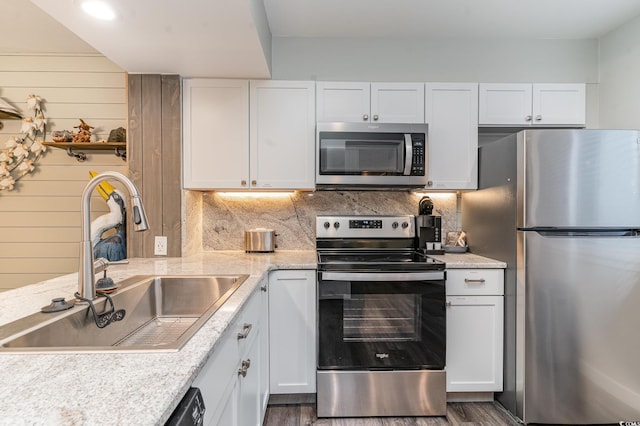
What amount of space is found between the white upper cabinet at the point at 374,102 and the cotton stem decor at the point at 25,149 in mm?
2223

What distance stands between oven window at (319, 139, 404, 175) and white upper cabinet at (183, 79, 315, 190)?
0.55ft

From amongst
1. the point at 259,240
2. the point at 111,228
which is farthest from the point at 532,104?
the point at 111,228

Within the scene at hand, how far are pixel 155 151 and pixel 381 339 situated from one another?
196 centimetres

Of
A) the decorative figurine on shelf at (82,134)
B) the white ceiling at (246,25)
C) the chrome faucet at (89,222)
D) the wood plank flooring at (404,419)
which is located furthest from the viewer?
the decorative figurine on shelf at (82,134)

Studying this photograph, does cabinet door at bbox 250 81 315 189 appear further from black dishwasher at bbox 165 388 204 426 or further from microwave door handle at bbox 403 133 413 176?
black dishwasher at bbox 165 388 204 426

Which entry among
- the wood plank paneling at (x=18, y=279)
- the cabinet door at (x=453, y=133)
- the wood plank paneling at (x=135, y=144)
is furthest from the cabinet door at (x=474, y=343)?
the wood plank paneling at (x=18, y=279)

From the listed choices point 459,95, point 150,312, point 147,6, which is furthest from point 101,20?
point 459,95

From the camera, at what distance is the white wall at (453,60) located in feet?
8.14

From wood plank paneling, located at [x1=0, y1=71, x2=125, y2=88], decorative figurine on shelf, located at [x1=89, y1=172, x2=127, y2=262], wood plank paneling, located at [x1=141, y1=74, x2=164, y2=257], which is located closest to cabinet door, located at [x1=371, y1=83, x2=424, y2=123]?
wood plank paneling, located at [x1=141, y1=74, x2=164, y2=257]

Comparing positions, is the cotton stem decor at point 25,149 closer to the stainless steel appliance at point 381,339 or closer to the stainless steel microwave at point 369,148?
the stainless steel microwave at point 369,148

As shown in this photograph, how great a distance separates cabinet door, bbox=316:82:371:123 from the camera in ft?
7.52

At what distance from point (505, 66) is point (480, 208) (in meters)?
1.18

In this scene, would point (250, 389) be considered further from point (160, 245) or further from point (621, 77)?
point (621, 77)

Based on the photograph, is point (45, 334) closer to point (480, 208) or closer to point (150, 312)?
point (150, 312)
